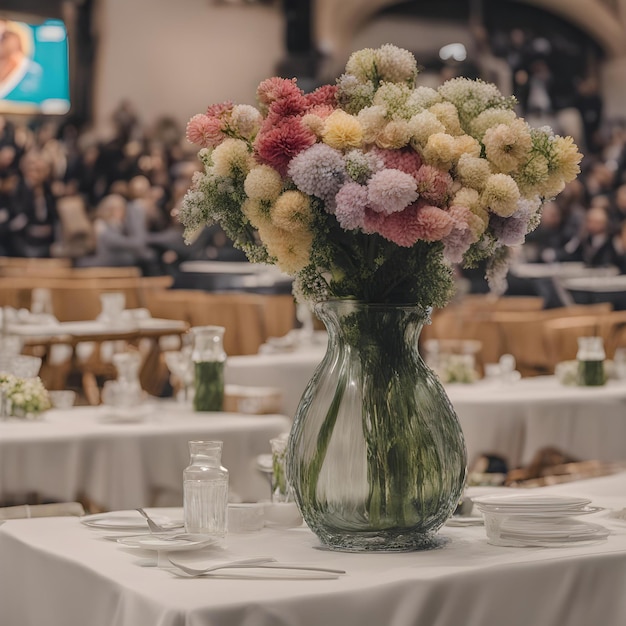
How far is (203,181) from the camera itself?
6.70 feet

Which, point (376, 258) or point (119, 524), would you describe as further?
point (119, 524)

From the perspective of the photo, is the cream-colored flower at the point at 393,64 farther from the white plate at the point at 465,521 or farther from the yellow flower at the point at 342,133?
the white plate at the point at 465,521

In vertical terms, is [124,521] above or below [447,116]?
below

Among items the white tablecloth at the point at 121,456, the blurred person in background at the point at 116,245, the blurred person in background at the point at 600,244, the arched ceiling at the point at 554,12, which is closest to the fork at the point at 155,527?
the white tablecloth at the point at 121,456

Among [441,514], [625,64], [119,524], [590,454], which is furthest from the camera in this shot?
[625,64]

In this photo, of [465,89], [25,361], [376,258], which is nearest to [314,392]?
[376,258]

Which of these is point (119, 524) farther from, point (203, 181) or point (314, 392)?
point (203, 181)

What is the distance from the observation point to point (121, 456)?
3.85m

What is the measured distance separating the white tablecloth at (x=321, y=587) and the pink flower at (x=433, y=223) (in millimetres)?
446

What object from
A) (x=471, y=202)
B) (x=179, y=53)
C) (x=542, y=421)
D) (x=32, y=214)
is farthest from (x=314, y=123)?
(x=179, y=53)

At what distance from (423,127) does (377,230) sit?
172mm

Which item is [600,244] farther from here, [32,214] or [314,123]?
[314,123]

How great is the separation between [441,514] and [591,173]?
1518cm

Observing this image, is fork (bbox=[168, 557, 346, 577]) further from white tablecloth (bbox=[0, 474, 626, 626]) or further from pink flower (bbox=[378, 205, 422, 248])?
pink flower (bbox=[378, 205, 422, 248])
